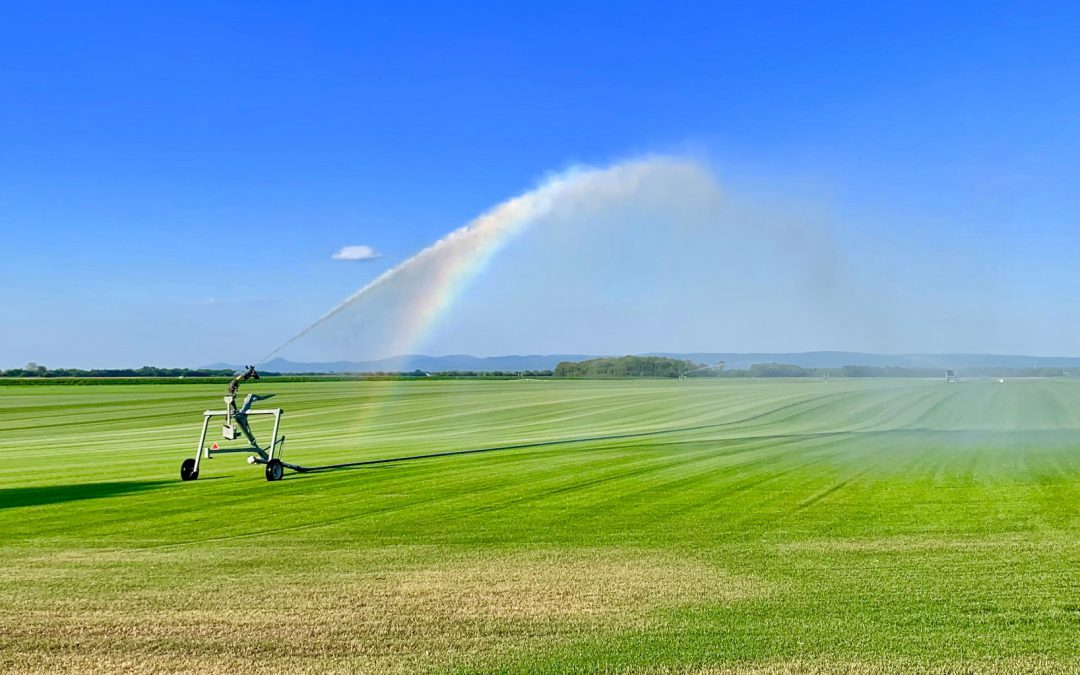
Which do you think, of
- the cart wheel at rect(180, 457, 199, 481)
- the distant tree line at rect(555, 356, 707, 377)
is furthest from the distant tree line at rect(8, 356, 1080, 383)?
the cart wheel at rect(180, 457, 199, 481)

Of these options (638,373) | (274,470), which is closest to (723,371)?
(638,373)

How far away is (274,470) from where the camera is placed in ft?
76.5

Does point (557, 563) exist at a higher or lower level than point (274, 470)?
lower

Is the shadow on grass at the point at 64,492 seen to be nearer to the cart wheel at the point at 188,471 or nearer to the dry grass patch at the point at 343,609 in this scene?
the cart wheel at the point at 188,471

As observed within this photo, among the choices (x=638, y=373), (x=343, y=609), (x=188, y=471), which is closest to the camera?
(x=343, y=609)

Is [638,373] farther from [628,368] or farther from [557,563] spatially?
[557,563]

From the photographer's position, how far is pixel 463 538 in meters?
14.9

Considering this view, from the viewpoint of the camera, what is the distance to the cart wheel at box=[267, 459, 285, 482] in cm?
2322

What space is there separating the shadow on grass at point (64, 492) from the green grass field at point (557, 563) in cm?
16

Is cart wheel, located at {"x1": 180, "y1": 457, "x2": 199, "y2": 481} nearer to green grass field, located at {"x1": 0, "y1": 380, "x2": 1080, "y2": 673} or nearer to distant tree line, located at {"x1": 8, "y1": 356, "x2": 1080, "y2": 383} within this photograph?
green grass field, located at {"x1": 0, "y1": 380, "x2": 1080, "y2": 673}

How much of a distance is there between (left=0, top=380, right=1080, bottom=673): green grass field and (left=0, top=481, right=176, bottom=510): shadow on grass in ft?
0.54

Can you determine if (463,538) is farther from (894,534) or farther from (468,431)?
(468,431)

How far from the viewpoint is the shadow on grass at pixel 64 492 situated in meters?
20.0

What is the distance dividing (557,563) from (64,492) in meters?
14.3
